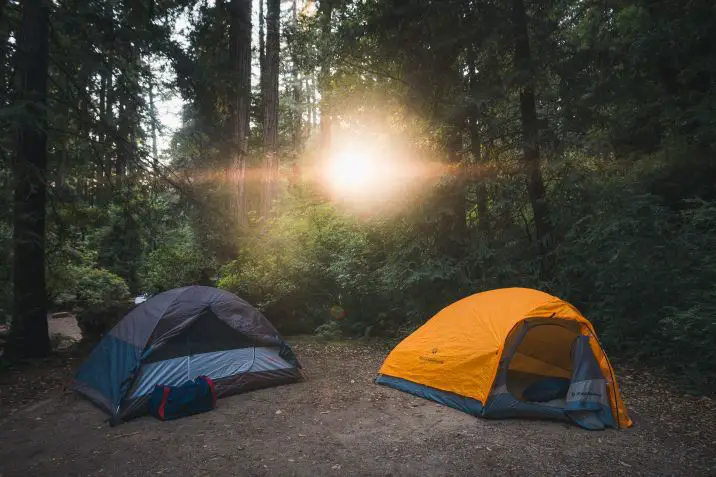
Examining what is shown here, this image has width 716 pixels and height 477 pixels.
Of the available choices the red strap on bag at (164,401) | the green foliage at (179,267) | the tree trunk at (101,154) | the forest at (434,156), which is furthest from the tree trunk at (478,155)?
the green foliage at (179,267)

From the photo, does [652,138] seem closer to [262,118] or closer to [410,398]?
[410,398]

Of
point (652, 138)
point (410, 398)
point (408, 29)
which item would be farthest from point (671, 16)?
point (410, 398)

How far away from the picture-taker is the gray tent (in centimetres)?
600

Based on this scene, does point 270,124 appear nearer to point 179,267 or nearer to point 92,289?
point 179,267

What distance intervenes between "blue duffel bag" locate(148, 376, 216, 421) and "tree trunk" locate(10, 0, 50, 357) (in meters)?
3.97

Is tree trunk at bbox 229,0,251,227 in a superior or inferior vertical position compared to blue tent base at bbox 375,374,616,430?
superior

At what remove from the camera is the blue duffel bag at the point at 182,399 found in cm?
563

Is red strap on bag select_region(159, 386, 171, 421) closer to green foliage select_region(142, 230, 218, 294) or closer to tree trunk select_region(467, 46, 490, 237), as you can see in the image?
tree trunk select_region(467, 46, 490, 237)

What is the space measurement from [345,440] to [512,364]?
291cm

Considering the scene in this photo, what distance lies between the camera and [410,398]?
6.30m

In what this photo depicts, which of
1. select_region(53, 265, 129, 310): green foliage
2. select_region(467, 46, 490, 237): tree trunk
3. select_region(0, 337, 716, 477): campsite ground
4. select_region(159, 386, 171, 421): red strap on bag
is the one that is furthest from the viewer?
select_region(53, 265, 129, 310): green foliage

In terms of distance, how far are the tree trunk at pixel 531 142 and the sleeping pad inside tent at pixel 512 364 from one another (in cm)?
296

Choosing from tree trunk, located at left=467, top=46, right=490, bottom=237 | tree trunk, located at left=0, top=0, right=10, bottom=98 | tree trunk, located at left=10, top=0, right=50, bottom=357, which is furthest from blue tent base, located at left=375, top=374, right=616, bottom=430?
tree trunk, located at left=0, top=0, right=10, bottom=98

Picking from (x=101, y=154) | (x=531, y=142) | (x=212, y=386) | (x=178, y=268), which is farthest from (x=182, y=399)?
(x=178, y=268)
